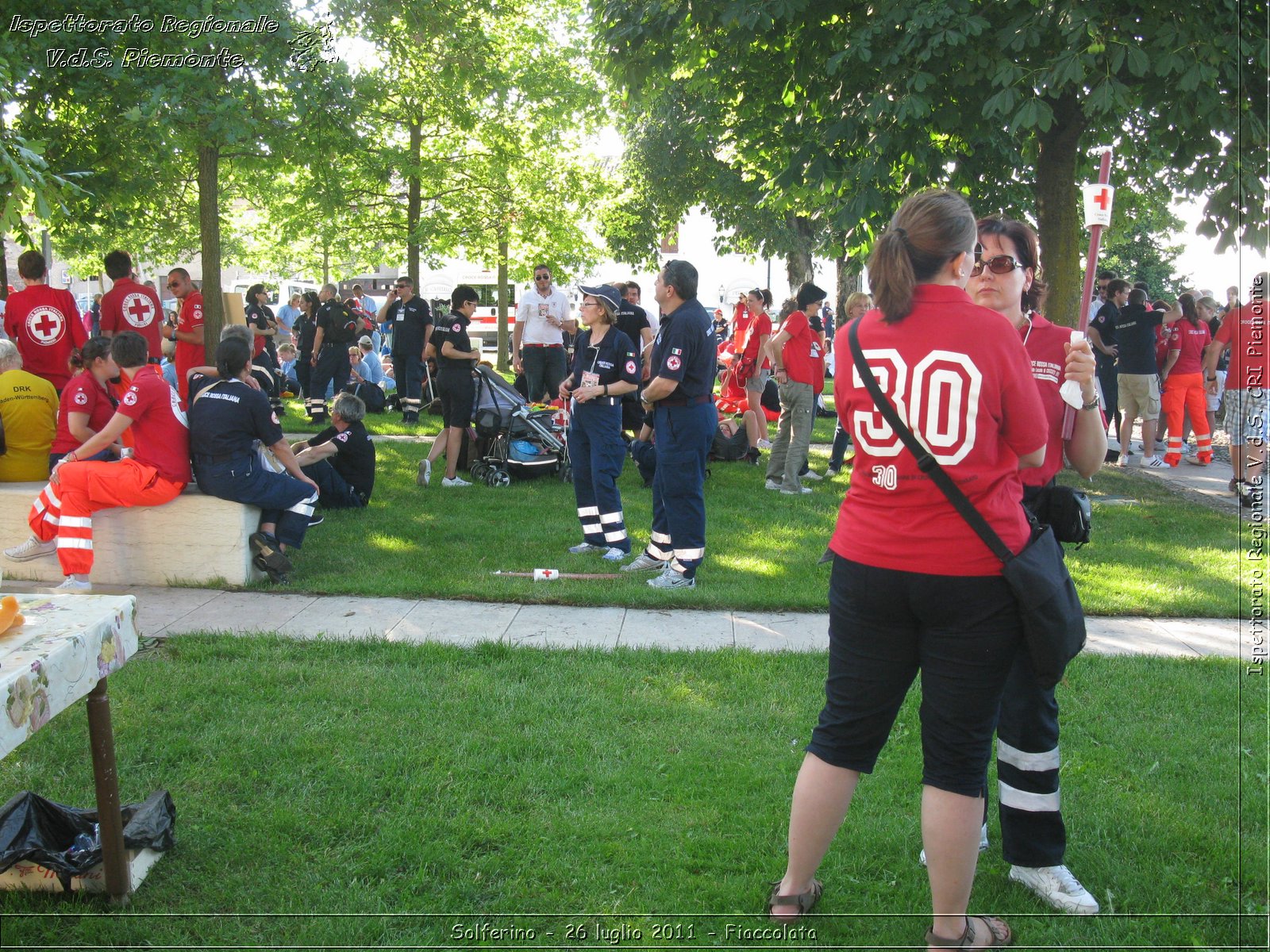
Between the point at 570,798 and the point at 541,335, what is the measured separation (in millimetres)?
9205

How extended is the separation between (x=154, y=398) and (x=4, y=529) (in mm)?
1537

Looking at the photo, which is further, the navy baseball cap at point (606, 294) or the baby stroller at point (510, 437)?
the baby stroller at point (510, 437)

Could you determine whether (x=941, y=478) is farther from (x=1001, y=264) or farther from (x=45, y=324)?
(x=45, y=324)

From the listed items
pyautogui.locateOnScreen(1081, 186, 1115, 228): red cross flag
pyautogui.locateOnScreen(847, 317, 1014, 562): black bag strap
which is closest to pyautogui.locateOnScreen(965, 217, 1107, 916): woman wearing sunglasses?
pyautogui.locateOnScreen(1081, 186, 1115, 228): red cross flag

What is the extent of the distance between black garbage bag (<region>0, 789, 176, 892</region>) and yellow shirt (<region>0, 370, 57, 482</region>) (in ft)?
15.7

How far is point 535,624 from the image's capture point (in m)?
6.24

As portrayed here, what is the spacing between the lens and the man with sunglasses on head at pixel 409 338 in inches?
578

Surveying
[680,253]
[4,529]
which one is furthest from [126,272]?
[680,253]

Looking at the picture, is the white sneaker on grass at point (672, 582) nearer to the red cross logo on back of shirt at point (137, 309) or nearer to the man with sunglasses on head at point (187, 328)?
the red cross logo on back of shirt at point (137, 309)

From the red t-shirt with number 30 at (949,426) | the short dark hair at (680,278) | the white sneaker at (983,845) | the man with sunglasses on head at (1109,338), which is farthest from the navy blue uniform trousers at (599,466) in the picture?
the man with sunglasses on head at (1109,338)

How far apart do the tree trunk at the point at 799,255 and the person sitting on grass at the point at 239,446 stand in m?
21.8

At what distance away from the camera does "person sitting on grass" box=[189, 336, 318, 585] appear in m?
6.89

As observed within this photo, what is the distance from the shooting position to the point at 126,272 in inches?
400

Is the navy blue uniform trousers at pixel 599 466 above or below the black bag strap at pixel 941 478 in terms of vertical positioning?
below
